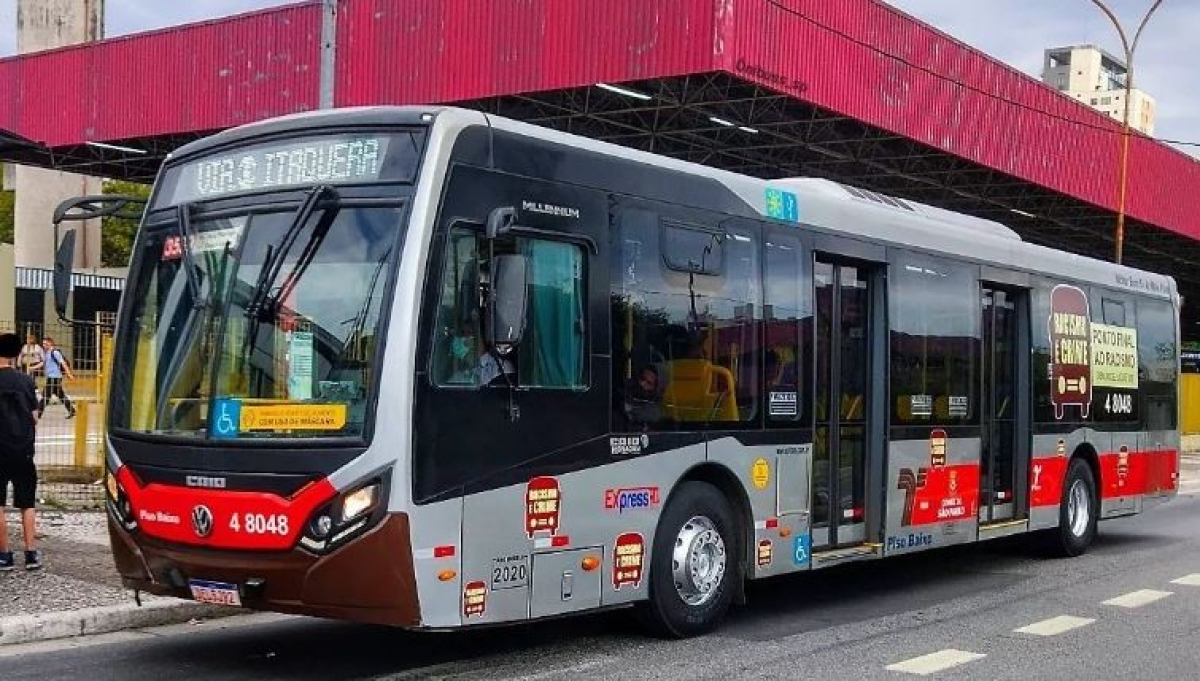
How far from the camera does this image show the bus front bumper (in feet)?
20.9

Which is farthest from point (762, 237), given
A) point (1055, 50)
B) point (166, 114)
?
point (1055, 50)

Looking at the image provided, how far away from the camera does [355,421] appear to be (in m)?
6.44

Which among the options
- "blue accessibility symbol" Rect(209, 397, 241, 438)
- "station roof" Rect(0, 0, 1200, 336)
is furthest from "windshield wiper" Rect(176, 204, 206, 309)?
"station roof" Rect(0, 0, 1200, 336)

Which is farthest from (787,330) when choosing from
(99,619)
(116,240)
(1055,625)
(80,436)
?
(116,240)

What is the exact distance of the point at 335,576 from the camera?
21.1 feet

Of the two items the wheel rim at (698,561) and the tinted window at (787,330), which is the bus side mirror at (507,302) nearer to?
the wheel rim at (698,561)

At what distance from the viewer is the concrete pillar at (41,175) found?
149 ft

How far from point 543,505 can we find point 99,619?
3.16 metres

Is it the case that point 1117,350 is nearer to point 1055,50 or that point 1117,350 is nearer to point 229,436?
point 229,436

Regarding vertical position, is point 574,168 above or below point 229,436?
above

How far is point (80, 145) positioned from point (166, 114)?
12.6 ft

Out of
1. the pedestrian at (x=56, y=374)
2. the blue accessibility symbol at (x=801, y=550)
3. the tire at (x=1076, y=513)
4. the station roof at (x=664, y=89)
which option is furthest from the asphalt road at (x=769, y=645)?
the station roof at (x=664, y=89)

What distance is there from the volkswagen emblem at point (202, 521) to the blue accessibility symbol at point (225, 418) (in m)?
0.39

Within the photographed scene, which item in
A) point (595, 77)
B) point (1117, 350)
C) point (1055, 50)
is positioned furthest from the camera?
point (1055, 50)
